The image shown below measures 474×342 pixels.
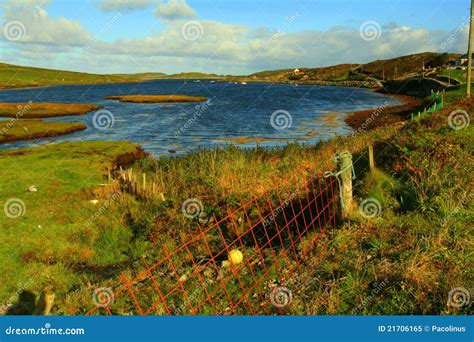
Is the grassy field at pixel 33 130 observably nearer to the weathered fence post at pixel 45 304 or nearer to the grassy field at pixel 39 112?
the grassy field at pixel 39 112

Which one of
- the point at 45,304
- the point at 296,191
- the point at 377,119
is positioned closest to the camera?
the point at 45,304

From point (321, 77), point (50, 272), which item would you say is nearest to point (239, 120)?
point (50, 272)

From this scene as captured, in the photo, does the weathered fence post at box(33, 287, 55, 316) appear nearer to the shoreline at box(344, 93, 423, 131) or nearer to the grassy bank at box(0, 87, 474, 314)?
the grassy bank at box(0, 87, 474, 314)

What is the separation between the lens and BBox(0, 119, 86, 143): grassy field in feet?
121

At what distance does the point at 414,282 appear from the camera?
19.2 feet

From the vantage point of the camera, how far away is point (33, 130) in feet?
132

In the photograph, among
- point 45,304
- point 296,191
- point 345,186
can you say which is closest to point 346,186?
point 345,186

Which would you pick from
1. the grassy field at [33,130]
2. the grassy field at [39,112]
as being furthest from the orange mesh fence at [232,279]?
the grassy field at [39,112]

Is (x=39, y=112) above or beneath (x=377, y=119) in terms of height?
above

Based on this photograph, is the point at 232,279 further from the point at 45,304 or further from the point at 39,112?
Result: the point at 39,112

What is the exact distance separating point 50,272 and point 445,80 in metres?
69.6

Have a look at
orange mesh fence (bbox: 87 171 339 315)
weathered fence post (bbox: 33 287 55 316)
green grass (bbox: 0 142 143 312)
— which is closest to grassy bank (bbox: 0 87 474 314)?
green grass (bbox: 0 142 143 312)

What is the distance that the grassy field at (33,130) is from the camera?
121 feet

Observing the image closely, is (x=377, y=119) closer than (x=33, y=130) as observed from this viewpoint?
No
